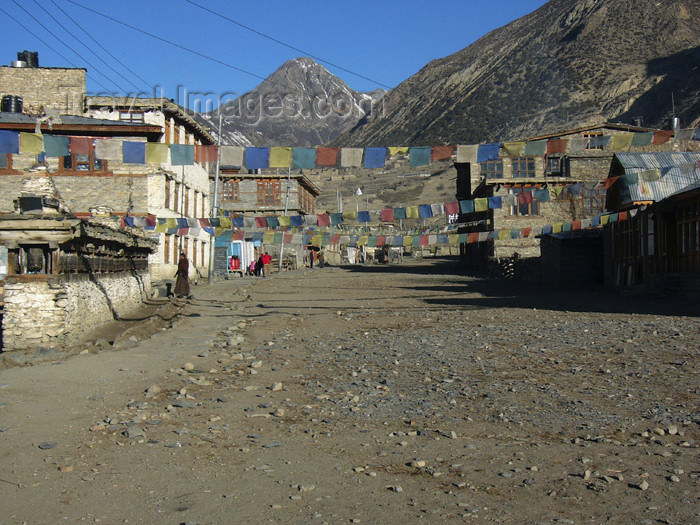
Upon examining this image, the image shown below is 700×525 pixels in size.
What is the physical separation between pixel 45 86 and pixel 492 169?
101 ft

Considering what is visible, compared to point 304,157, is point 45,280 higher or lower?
lower

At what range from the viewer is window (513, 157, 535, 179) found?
162 feet

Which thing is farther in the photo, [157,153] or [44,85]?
[44,85]

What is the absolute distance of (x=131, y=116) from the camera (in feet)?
121

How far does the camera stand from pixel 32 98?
137 ft

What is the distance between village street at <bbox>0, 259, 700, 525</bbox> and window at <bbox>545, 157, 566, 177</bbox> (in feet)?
123

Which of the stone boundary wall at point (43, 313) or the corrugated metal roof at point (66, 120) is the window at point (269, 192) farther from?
the stone boundary wall at point (43, 313)

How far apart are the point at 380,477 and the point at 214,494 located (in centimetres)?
136

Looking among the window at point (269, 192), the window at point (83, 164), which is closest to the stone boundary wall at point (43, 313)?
the window at point (83, 164)

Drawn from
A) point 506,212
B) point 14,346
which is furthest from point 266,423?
point 506,212

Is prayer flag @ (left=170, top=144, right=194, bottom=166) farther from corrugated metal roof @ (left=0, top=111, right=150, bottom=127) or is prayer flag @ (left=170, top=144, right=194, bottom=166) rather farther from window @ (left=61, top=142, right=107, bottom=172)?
window @ (left=61, top=142, right=107, bottom=172)

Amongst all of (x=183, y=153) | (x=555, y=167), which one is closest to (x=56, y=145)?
(x=183, y=153)

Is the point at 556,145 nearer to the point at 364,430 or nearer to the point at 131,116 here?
the point at 364,430

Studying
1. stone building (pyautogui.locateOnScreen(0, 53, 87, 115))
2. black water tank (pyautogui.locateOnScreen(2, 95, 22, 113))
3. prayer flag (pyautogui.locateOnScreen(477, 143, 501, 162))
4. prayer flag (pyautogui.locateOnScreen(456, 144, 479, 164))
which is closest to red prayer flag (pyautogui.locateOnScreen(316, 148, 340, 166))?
prayer flag (pyautogui.locateOnScreen(456, 144, 479, 164))
